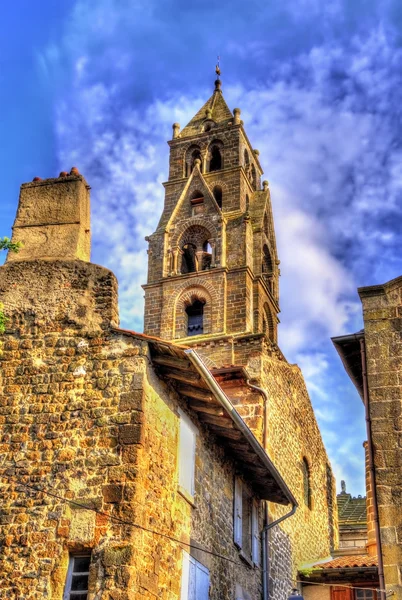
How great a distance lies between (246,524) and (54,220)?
20.6 feet

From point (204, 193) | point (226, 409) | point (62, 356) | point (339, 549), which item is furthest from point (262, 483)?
point (204, 193)

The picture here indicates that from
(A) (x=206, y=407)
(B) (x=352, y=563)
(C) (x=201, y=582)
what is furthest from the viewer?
(B) (x=352, y=563)

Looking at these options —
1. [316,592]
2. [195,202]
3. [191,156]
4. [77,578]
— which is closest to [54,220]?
[77,578]

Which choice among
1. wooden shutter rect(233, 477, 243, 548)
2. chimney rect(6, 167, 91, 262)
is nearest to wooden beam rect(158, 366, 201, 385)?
chimney rect(6, 167, 91, 262)

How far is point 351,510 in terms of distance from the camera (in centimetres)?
2711

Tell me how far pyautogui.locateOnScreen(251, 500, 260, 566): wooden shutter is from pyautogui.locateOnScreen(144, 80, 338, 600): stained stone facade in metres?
1.15

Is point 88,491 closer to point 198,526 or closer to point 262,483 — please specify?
point 198,526

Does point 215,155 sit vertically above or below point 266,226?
above

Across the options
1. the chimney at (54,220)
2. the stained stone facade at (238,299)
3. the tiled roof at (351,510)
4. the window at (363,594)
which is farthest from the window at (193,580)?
the tiled roof at (351,510)

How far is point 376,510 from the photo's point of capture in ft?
30.2

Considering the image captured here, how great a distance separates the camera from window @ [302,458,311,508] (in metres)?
19.9

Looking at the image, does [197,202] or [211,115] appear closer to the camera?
[197,202]

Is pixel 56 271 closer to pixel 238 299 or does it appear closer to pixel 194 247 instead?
pixel 238 299

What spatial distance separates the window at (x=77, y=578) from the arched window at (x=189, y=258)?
22.1 meters
